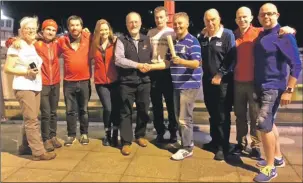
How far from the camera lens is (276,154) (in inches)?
149

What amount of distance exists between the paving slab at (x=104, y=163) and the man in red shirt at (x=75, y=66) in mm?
595

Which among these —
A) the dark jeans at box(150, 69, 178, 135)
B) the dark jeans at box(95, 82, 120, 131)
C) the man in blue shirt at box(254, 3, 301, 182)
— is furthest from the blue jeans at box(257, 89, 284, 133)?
the dark jeans at box(95, 82, 120, 131)

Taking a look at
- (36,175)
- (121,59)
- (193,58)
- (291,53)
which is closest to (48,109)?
(36,175)

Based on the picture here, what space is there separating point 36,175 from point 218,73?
248 cm

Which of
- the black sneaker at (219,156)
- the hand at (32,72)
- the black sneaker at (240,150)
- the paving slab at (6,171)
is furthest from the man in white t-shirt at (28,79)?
the black sneaker at (240,150)

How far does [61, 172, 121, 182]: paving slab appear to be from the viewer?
3344 mm

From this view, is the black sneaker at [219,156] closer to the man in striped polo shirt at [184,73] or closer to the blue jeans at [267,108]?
the man in striped polo shirt at [184,73]

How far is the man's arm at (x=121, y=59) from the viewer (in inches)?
156

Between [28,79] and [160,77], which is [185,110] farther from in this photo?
[28,79]

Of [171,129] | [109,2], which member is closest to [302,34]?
[109,2]

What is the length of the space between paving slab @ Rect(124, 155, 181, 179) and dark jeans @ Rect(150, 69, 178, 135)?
2.15ft

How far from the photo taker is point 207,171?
3604 mm

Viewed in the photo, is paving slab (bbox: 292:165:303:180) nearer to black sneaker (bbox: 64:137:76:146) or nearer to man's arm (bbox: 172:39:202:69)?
man's arm (bbox: 172:39:202:69)

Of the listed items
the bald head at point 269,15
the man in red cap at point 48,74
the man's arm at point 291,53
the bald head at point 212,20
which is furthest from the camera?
the man in red cap at point 48,74
